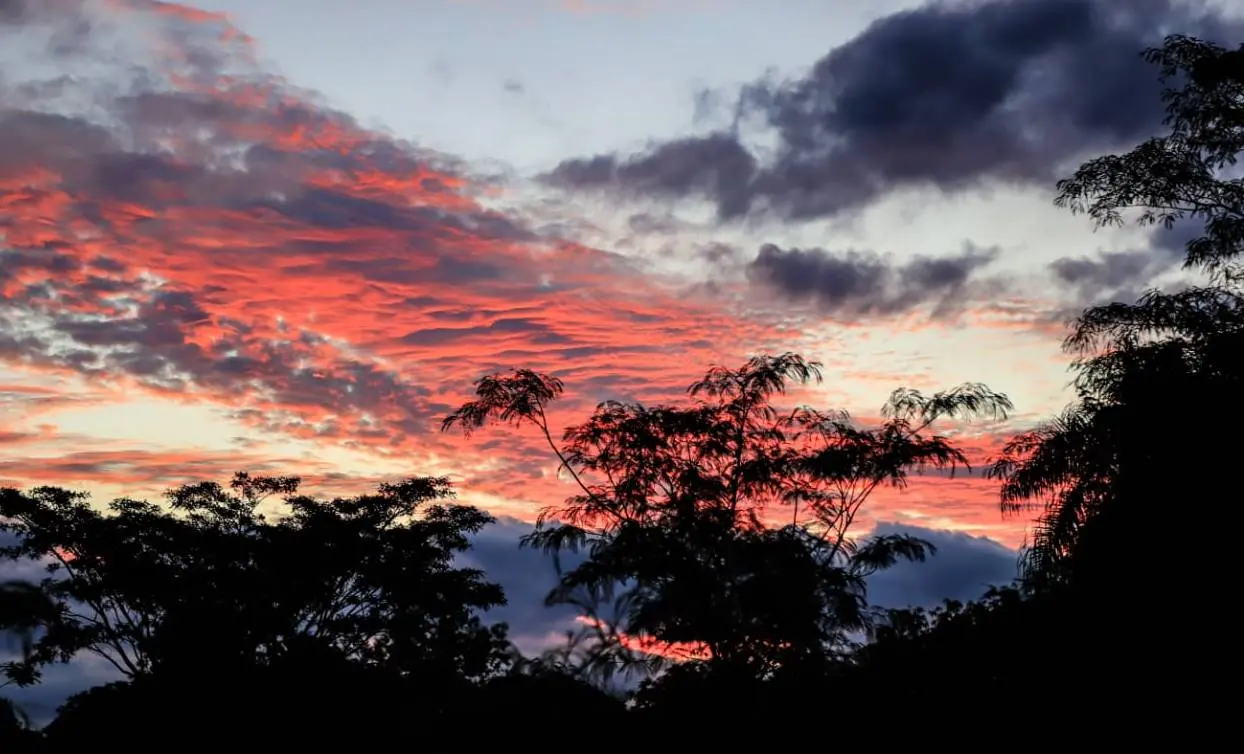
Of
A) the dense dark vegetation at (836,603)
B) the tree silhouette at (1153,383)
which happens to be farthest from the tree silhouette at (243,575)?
the tree silhouette at (1153,383)

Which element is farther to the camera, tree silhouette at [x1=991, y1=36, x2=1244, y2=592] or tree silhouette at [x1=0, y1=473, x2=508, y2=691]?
tree silhouette at [x1=0, y1=473, x2=508, y2=691]

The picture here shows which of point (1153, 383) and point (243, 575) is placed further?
point (243, 575)

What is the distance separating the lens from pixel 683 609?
19984 millimetres

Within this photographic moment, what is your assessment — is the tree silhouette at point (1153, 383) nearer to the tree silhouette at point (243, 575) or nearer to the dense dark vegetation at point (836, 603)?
the dense dark vegetation at point (836, 603)

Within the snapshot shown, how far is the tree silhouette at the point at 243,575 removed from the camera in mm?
29219

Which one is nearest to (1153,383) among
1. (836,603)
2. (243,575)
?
(836,603)

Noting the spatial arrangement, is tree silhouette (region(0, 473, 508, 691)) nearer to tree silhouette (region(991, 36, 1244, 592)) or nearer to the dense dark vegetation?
the dense dark vegetation

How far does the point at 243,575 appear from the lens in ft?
103

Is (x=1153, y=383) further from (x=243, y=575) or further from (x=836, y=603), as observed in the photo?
(x=243, y=575)

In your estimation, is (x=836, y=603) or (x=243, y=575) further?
(x=243, y=575)

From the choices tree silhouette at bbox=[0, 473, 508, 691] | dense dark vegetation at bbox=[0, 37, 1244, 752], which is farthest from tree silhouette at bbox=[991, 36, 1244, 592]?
tree silhouette at bbox=[0, 473, 508, 691]

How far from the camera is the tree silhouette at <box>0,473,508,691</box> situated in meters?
29.2

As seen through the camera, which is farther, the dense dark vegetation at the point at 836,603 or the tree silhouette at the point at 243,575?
the tree silhouette at the point at 243,575

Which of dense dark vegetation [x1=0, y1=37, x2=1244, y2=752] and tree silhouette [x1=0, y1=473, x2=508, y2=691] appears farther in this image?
tree silhouette [x1=0, y1=473, x2=508, y2=691]
